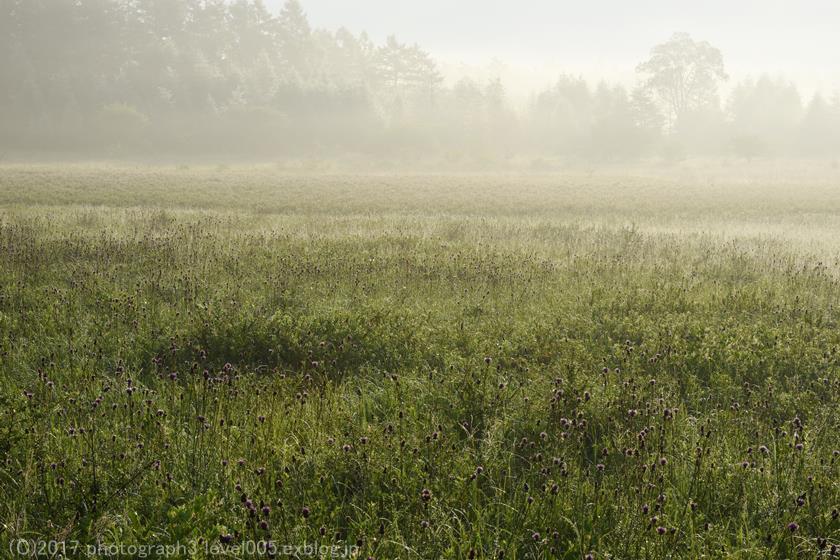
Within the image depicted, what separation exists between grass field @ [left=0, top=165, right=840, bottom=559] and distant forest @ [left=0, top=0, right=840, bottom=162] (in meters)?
62.5

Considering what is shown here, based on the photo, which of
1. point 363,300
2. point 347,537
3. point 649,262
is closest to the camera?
point 347,537

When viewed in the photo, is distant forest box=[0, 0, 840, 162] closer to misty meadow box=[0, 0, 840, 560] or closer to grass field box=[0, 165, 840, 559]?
misty meadow box=[0, 0, 840, 560]

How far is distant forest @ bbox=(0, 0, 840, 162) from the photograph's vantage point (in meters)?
72.6

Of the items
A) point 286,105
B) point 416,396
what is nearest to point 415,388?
point 416,396

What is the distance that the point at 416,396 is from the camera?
18.1ft

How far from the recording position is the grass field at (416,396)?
3451 millimetres

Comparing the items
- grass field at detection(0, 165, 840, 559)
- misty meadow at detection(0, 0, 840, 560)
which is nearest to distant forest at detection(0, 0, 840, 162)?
misty meadow at detection(0, 0, 840, 560)

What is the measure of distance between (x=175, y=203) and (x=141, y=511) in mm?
24771

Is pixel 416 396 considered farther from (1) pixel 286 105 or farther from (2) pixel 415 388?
(1) pixel 286 105

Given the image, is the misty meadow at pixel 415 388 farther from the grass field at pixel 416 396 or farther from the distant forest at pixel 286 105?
the distant forest at pixel 286 105

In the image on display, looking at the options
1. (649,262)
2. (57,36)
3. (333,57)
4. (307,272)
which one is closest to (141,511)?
(307,272)

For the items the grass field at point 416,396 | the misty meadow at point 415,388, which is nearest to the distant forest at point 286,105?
the misty meadow at point 415,388

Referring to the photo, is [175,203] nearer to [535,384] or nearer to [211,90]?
[535,384]

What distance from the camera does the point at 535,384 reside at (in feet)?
19.1
